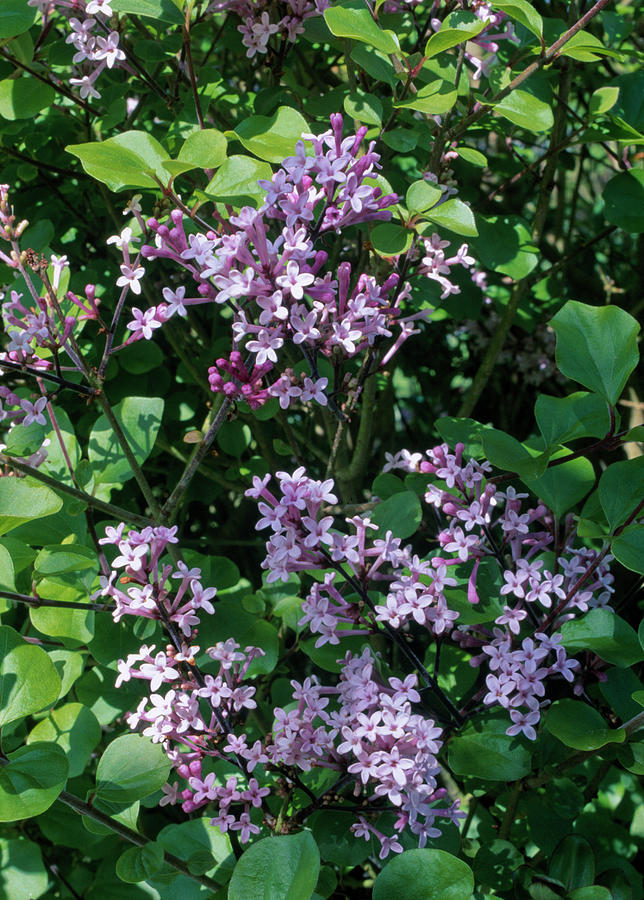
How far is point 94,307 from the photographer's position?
1.24 m

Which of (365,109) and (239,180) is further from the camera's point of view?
(365,109)

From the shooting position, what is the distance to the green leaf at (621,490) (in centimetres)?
116

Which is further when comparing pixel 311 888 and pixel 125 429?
pixel 125 429

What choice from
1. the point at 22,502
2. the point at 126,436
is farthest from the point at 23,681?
the point at 126,436

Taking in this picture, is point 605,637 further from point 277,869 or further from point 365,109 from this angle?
point 365,109

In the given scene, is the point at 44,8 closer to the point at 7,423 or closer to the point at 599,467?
the point at 7,423

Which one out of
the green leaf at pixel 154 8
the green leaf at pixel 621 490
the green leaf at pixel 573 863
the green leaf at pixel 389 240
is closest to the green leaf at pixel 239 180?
the green leaf at pixel 389 240

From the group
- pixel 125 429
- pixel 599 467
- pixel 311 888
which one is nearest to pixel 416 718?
pixel 311 888

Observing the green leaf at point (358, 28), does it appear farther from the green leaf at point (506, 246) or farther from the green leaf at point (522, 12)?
the green leaf at point (506, 246)

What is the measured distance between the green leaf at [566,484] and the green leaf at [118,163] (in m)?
0.70

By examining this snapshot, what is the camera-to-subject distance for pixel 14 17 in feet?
4.04

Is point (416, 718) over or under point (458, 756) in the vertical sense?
over

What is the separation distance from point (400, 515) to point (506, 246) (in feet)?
1.91

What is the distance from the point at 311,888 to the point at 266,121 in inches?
39.4
